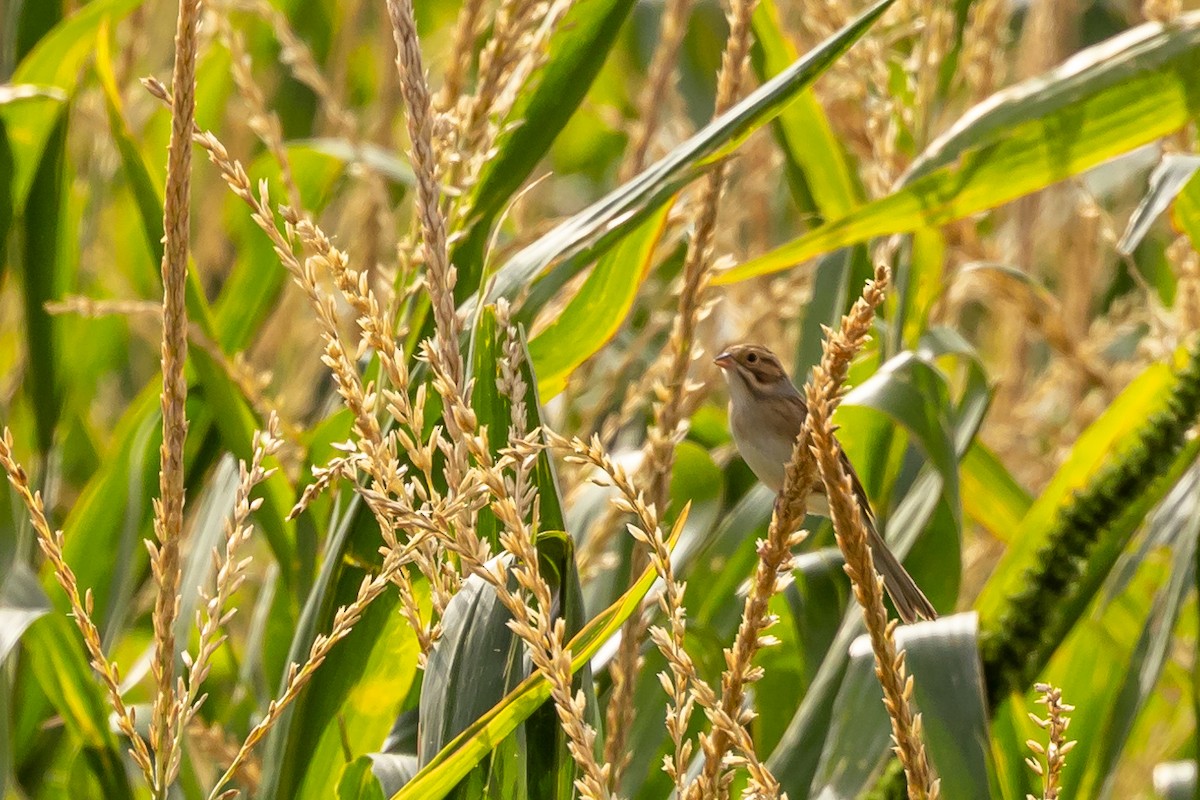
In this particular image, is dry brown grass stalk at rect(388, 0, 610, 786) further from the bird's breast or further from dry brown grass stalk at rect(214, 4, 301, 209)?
the bird's breast

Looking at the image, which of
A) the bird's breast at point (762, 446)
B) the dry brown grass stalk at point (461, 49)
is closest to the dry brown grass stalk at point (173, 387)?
the dry brown grass stalk at point (461, 49)

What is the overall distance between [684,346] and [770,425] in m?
0.54

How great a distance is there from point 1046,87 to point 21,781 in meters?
1.54

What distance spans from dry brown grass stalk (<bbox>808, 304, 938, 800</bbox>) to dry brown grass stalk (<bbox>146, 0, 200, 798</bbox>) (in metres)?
0.41

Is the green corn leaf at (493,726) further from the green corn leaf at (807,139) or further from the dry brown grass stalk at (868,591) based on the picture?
the green corn leaf at (807,139)

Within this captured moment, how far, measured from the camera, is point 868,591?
31.8 inches

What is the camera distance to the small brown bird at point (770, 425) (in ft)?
4.52

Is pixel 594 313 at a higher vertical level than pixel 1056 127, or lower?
lower

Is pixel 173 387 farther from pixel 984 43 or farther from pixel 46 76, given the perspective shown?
pixel 984 43

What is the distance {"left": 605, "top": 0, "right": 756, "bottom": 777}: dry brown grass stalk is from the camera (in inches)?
45.9

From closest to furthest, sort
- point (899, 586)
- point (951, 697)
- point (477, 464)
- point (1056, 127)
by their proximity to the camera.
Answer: point (477, 464)
point (951, 697)
point (899, 586)
point (1056, 127)

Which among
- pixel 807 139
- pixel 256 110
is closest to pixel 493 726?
pixel 256 110

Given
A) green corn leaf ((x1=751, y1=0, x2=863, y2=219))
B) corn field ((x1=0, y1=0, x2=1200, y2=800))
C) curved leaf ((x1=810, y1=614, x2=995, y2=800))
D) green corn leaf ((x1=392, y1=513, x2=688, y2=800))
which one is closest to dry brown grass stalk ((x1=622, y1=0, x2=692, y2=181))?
corn field ((x1=0, y1=0, x2=1200, y2=800))

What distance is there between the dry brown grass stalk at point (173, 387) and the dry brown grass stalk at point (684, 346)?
0.39m
